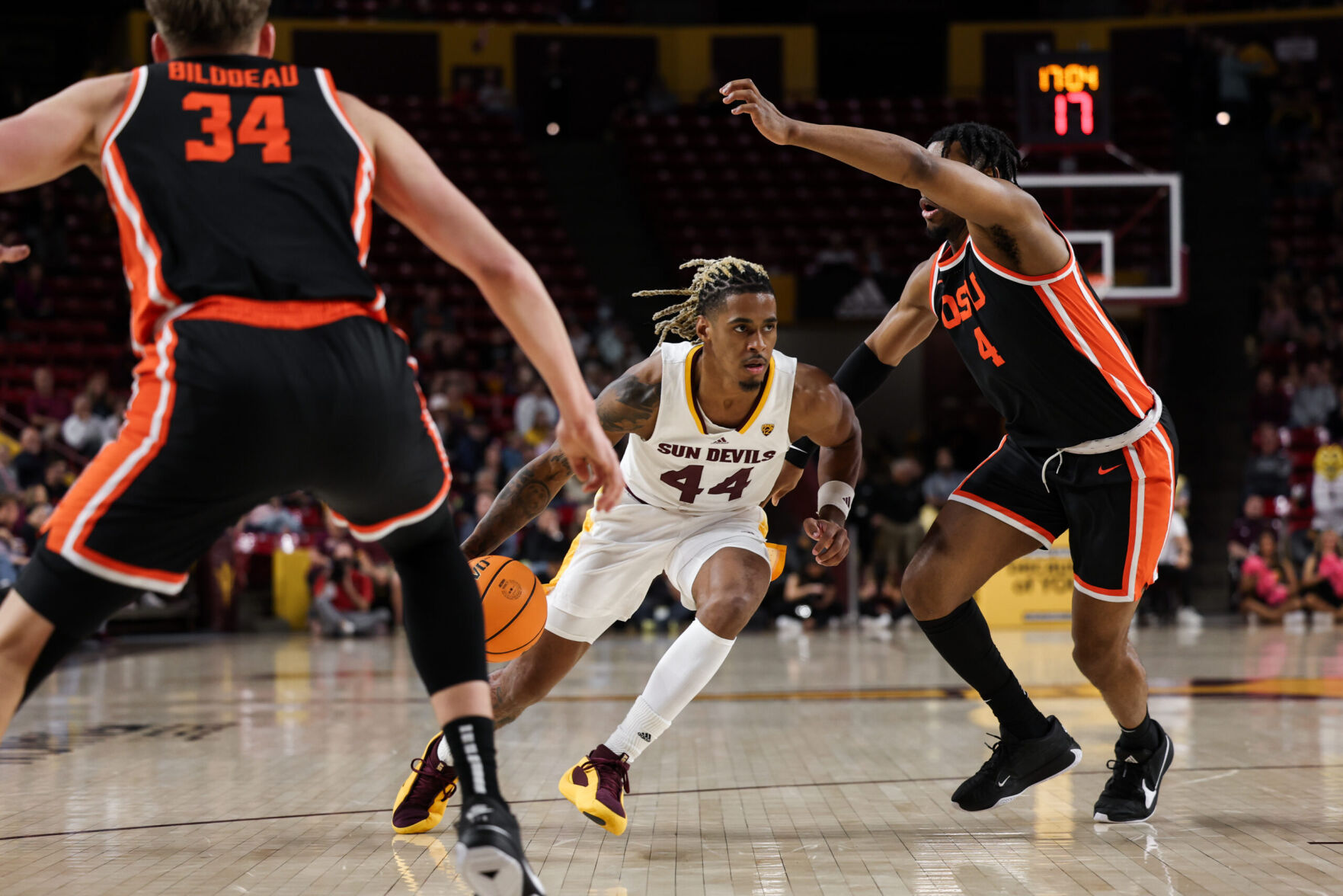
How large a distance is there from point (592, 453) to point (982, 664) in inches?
83.9

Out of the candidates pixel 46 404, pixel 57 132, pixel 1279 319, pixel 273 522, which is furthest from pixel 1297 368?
pixel 57 132

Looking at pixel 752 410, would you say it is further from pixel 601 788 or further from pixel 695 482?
pixel 601 788

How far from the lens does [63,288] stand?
54.6 feet

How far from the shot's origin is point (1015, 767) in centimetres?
415

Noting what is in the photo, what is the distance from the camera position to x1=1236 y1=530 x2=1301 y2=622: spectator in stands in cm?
1330

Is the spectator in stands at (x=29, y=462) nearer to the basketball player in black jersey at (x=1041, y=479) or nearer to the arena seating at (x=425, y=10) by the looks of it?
the basketball player in black jersey at (x=1041, y=479)

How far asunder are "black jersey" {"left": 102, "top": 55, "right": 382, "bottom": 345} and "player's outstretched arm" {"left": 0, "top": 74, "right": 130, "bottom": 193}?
5cm

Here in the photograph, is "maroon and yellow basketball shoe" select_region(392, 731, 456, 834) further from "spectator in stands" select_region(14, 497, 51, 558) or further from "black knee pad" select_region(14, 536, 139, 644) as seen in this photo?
"spectator in stands" select_region(14, 497, 51, 558)

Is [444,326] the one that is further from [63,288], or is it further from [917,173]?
[917,173]

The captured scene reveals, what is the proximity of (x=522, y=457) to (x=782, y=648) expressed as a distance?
4.23 meters

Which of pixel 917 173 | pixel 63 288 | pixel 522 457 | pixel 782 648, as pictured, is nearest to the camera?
pixel 917 173

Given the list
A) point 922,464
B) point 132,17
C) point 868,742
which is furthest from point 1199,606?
point 132,17

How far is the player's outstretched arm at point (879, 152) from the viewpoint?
3447mm

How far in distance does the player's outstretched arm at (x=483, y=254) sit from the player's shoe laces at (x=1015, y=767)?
2.09 m
